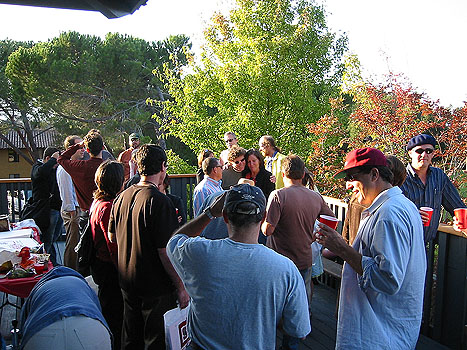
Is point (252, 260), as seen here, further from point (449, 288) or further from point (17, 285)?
point (449, 288)

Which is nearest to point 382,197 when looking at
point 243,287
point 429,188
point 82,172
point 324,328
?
point 243,287

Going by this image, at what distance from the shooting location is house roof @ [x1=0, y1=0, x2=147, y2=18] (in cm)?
197

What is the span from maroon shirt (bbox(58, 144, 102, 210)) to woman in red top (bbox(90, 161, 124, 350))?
1304mm

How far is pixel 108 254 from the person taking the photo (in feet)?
10.8

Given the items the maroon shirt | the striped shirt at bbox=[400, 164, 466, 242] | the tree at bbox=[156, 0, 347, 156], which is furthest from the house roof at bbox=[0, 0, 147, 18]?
the tree at bbox=[156, 0, 347, 156]

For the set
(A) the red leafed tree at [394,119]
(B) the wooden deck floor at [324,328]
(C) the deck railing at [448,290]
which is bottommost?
(B) the wooden deck floor at [324,328]

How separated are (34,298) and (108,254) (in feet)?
4.13

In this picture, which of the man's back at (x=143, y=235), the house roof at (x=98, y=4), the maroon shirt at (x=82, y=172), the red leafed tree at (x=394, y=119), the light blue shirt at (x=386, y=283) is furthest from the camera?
the red leafed tree at (x=394, y=119)

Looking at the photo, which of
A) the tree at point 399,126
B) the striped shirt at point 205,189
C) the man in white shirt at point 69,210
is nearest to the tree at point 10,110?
the man in white shirt at point 69,210

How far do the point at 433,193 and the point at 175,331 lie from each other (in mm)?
2640

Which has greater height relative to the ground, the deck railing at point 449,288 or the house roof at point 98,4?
the house roof at point 98,4

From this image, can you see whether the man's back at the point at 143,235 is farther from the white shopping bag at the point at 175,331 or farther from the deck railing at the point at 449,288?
the deck railing at the point at 449,288

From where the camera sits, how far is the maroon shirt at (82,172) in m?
4.54

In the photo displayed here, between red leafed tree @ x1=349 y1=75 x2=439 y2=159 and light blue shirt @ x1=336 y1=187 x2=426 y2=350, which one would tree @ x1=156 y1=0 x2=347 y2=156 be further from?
light blue shirt @ x1=336 y1=187 x2=426 y2=350
